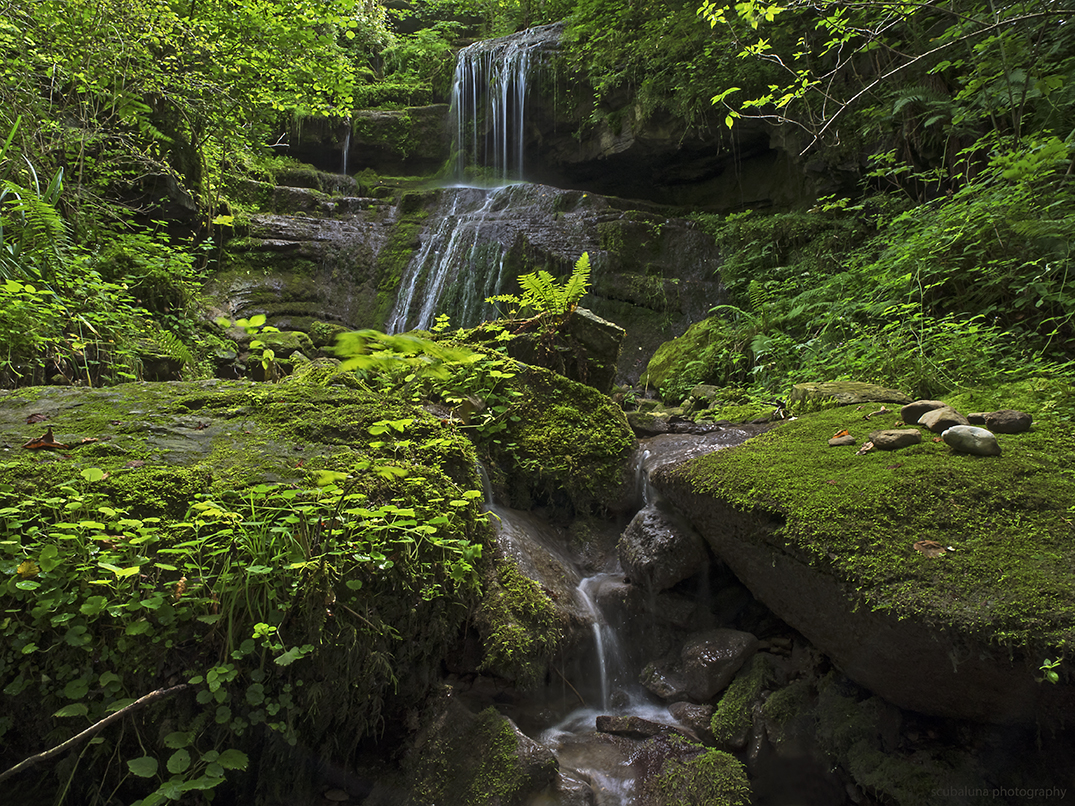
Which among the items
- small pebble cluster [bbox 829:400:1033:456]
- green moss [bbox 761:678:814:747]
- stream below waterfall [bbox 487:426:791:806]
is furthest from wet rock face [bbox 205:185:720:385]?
green moss [bbox 761:678:814:747]

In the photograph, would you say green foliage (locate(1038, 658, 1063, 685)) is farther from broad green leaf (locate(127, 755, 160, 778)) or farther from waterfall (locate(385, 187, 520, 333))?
waterfall (locate(385, 187, 520, 333))

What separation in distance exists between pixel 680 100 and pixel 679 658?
10257 millimetres

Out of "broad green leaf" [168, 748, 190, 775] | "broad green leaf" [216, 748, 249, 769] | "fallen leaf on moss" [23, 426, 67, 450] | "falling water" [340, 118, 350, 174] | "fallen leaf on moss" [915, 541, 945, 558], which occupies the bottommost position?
"broad green leaf" [216, 748, 249, 769]

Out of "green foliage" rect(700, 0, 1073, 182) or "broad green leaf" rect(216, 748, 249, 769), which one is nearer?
"broad green leaf" rect(216, 748, 249, 769)

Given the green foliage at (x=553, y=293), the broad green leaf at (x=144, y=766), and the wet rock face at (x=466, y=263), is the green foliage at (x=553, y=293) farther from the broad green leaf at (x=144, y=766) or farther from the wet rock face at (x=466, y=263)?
the broad green leaf at (x=144, y=766)

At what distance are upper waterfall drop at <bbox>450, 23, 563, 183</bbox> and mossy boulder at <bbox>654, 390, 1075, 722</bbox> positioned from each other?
12721 mm

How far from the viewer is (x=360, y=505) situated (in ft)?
7.26

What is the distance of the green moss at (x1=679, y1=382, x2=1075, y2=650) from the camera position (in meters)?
1.87

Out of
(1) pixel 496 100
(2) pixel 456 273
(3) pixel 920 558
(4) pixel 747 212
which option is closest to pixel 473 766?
(3) pixel 920 558

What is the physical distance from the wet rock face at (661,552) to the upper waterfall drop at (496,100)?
12.4 meters

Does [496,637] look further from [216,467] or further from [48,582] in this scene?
[48,582]

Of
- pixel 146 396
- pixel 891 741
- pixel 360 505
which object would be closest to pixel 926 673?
pixel 891 741

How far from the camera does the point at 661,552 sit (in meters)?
3.18

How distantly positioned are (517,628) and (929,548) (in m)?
1.77
